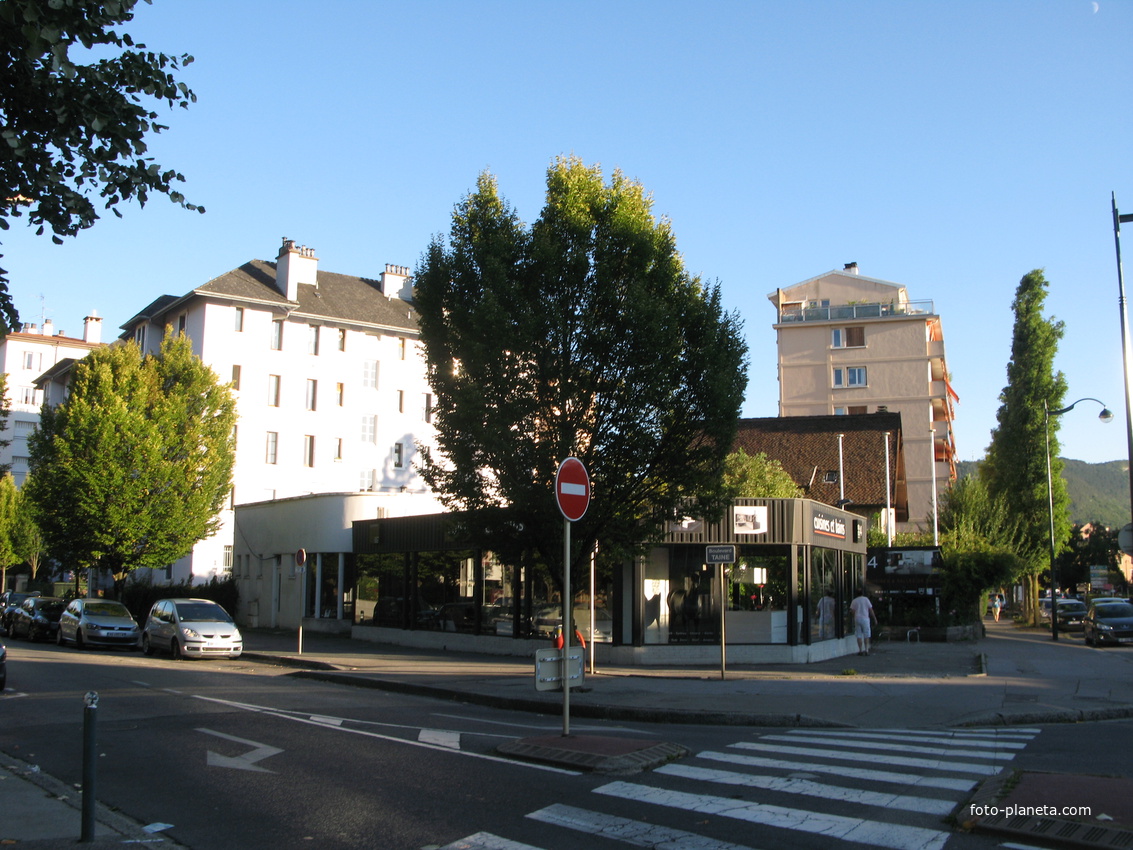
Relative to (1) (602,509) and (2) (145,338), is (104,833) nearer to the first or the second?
(1) (602,509)

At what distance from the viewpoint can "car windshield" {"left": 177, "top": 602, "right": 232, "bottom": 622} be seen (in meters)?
24.6

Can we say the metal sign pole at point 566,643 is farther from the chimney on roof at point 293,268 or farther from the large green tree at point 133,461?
the chimney on roof at point 293,268

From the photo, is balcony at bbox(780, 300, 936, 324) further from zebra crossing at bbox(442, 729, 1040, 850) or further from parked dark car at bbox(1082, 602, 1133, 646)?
zebra crossing at bbox(442, 729, 1040, 850)

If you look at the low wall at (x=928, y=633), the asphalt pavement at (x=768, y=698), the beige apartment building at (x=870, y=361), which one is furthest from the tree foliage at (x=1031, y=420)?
the asphalt pavement at (x=768, y=698)

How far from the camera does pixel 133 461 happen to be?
34.6 metres

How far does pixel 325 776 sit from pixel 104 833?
2.31 m

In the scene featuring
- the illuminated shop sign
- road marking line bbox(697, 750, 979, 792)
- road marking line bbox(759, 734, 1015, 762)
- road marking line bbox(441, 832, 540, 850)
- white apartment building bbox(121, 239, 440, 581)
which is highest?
white apartment building bbox(121, 239, 440, 581)

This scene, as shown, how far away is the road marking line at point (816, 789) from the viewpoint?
290 inches

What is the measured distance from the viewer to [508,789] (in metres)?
8.03

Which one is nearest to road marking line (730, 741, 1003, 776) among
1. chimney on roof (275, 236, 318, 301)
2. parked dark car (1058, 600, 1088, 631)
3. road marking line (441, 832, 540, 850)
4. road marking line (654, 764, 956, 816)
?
road marking line (654, 764, 956, 816)

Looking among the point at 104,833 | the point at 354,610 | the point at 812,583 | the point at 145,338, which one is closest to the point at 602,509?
the point at 812,583

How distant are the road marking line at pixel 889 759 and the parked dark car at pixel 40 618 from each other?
Result: 27.8m

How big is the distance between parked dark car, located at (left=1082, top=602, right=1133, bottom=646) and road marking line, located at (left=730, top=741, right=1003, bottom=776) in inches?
1096

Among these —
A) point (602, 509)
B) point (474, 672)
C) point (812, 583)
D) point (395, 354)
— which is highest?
point (395, 354)
